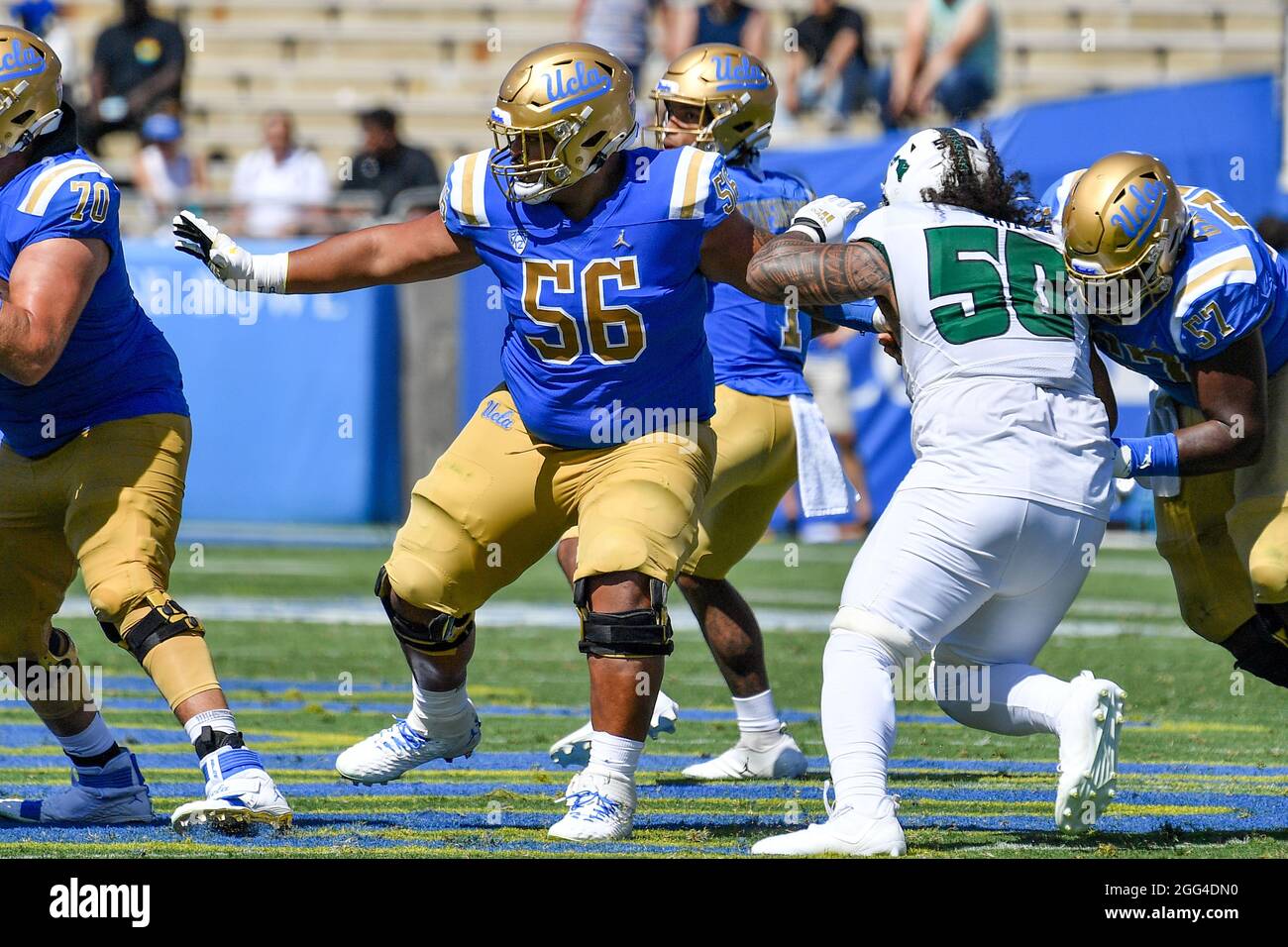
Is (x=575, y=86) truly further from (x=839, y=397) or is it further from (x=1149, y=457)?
(x=839, y=397)

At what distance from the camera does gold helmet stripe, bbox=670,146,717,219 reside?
4910 millimetres

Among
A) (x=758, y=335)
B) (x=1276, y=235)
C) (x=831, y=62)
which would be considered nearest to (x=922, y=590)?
(x=758, y=335)

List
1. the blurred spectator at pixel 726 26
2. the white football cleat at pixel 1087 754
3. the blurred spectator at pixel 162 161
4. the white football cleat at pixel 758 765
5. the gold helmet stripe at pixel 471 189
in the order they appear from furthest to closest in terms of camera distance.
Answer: the blurred spectator at pixel 162 161 < the blurred spectator at pixel 726 26 < the white football cleat at pixel 758 765 < the gold helmet stripe at pixel 471 189 < the white football cleat at pixel 1087 754

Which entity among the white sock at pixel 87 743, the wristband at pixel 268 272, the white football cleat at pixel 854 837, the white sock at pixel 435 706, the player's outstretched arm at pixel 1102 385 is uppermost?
the wristband at pixel 268 272

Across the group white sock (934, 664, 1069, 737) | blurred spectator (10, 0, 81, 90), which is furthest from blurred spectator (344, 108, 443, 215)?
white sock (934, 664, 1069, 737)

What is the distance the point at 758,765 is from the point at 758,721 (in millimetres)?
132

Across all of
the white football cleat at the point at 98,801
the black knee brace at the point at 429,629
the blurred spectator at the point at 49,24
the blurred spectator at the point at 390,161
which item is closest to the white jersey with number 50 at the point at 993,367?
the black knee brace at the point at 429,629

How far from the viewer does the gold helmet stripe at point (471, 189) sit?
507 cm

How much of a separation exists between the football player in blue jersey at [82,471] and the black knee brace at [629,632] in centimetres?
84

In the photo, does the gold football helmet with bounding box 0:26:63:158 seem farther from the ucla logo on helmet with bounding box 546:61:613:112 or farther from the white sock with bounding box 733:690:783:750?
the white sock with bounding box 733:690:783:750

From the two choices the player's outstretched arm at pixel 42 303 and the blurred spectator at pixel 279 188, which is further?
the blurred spectator at pixel 279 188

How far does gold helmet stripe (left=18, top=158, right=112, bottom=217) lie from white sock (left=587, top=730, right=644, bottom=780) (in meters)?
1.86

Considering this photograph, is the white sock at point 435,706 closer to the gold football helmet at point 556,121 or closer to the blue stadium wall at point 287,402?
the gold football helmet at point 556,121
